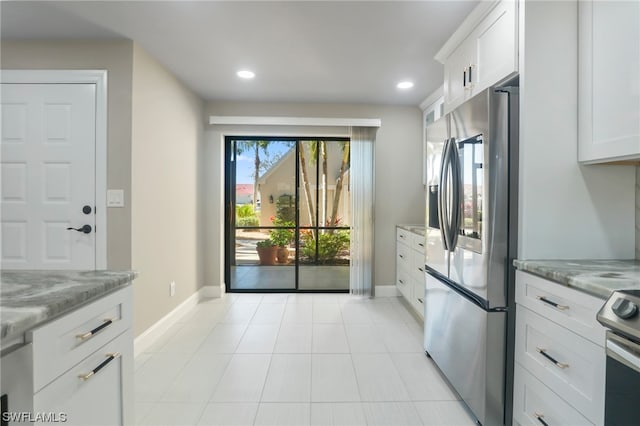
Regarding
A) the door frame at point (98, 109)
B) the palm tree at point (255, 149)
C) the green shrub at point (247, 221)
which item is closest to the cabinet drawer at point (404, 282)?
the green shrub at point (247, 221)

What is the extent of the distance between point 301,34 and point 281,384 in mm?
2448

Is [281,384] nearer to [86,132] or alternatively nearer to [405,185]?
[86,132]

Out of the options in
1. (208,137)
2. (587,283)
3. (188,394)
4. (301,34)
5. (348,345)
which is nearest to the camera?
(587,283)

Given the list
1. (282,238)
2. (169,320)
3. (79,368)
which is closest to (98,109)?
(169,320)

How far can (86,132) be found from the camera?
8.37 ft

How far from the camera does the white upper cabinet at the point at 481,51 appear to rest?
1.77 meters

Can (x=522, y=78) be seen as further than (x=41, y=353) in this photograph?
Yes

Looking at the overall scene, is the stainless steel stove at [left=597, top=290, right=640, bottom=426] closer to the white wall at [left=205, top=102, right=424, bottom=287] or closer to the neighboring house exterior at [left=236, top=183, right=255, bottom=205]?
the white wall at [left=205, top=102, right=424, bottom=287]

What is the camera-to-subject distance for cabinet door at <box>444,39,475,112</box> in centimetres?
222

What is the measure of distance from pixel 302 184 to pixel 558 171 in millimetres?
3142

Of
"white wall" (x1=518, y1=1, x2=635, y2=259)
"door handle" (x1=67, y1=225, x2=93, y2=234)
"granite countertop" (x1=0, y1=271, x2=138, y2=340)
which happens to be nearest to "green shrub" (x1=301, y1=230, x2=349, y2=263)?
"door handle" (x1=67, y1=225, x2=93, y2=234)

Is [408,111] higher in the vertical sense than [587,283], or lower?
higher

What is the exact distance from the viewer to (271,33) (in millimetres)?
2420

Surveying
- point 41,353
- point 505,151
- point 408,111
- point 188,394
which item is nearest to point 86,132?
point 188,394
